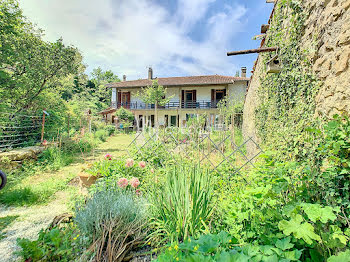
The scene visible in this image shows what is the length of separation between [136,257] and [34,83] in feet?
25.2

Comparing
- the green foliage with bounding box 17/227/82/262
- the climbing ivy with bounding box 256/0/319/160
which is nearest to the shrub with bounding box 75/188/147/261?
the green foliage with bounding box 17/227/82/262

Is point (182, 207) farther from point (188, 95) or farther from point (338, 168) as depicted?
point (188, 95)

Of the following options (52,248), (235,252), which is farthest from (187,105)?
(235,252)

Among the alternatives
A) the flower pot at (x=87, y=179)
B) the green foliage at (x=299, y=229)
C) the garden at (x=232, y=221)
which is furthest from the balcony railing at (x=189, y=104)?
the green foliage at (x=299, y=229)

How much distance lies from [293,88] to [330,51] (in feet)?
2.21

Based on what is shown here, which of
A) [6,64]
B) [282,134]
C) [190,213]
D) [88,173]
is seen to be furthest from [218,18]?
[6,64]

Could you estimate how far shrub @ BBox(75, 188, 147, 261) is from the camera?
1.68 meters

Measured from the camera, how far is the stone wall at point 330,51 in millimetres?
1408

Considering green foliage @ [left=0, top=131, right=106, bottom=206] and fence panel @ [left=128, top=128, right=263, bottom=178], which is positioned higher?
fence panel @ [left=128, top=128, right=263, bottom=178]

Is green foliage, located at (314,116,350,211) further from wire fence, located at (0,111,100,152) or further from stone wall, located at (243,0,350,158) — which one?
wire fence, located at (0,111,100,152)

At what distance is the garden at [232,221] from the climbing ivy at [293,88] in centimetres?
23

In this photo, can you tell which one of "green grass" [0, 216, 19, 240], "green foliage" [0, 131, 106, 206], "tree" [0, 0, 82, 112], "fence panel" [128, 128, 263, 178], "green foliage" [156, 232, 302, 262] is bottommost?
"green grass" [0, 216, 19, 240]

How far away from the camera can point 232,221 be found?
163cm

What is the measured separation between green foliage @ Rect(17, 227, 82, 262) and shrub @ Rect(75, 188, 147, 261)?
141mm
